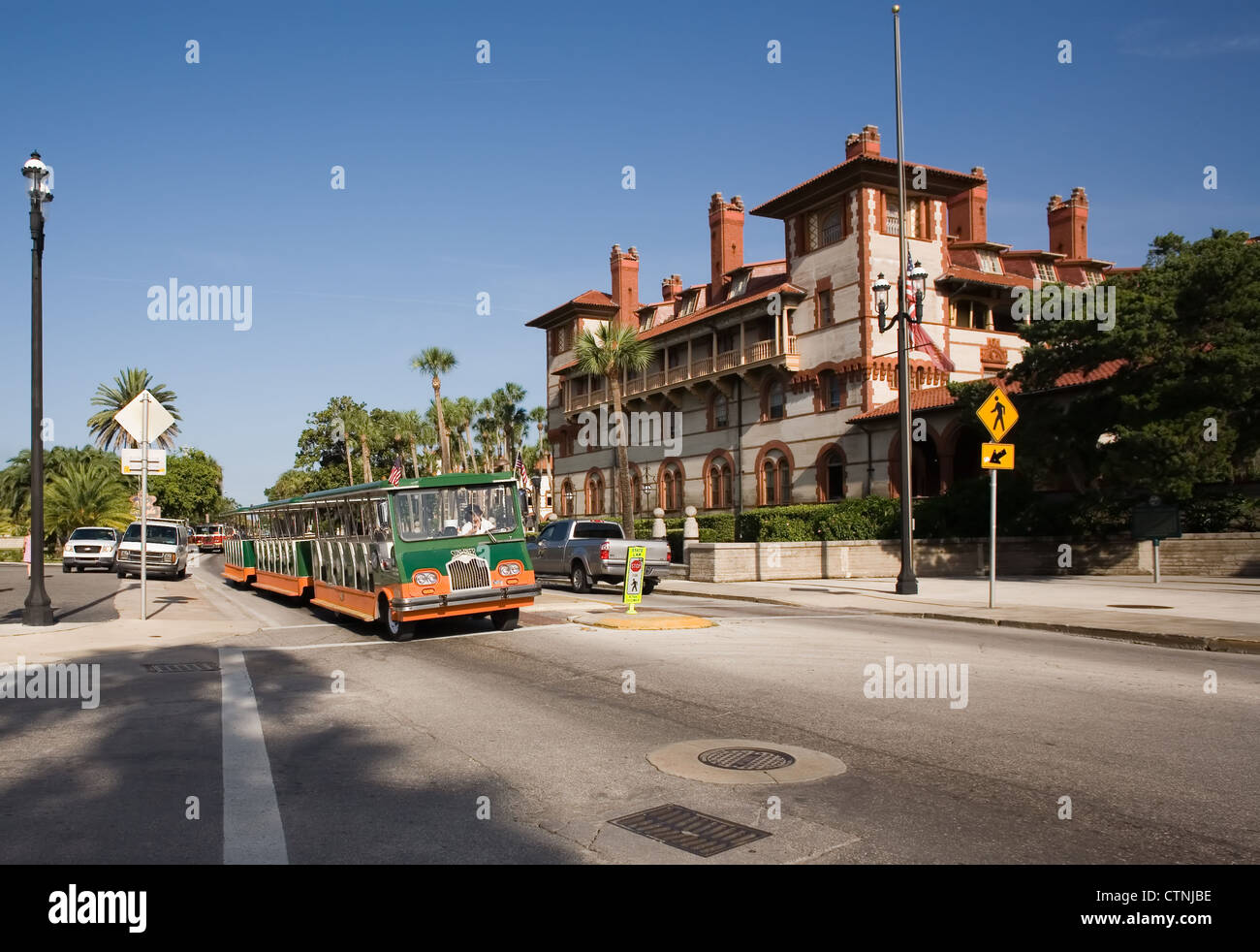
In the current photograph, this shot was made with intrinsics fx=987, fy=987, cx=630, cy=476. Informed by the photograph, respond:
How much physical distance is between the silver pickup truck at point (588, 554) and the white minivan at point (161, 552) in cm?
1401

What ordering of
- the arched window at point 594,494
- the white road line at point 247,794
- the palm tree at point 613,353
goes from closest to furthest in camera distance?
the white road line at point 247,794, the palm tree at point 613,353, the arched window at point 594,494

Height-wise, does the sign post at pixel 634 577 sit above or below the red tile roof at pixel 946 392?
below

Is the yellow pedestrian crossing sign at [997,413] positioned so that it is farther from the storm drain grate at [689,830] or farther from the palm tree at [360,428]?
the palm tree at [360,428]

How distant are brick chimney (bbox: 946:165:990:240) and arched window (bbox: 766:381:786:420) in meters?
14.4

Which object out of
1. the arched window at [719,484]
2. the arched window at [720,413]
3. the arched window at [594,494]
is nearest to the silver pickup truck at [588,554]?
the arched window at [719,484]

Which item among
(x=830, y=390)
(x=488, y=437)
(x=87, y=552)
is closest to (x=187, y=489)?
(x=488, y=437)

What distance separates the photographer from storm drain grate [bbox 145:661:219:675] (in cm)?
1185

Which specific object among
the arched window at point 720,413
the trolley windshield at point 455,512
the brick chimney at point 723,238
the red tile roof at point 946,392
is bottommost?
the trolley windshield at point 455,512

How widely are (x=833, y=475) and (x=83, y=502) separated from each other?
43588 millimetres

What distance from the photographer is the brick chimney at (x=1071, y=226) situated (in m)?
52.6

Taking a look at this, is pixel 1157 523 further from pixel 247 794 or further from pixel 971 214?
pixel 971 214

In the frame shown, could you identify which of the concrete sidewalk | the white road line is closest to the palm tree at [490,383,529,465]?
the concrete sidewalk
